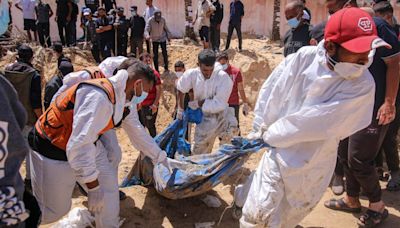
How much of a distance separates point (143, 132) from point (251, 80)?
270 inches

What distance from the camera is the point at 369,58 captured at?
2.73m

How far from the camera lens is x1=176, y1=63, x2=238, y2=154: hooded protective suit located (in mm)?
4891

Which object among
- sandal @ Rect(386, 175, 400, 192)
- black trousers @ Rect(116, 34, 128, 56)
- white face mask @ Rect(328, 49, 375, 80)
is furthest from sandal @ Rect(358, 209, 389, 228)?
black trousers @ Rect(116, 34, 128, 56)

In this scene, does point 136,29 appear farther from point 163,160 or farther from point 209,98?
point 163,160

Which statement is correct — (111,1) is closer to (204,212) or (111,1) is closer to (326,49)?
(204,212)

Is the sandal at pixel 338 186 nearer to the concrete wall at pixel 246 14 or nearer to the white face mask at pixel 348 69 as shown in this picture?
the white face mask at pixel 348 69

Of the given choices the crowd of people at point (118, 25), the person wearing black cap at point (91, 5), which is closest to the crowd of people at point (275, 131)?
the crowd of people at point (118, 25)

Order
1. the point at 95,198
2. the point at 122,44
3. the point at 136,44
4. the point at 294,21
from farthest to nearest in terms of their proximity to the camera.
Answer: the point at 122,44 < the point at 136,44 < the point at 294,21 < the point at 95,198

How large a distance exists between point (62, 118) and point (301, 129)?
5.69 ft

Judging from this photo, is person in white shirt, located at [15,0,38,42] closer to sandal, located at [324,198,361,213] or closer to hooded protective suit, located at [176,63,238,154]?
hooded protective suit, located at [176,63,238,154]

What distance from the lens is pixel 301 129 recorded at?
276 cm

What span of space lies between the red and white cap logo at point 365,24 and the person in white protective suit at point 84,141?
5.03ft

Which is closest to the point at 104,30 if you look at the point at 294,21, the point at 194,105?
the point at 194,105

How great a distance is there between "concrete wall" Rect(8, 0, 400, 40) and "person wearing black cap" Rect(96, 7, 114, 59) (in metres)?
3.16
